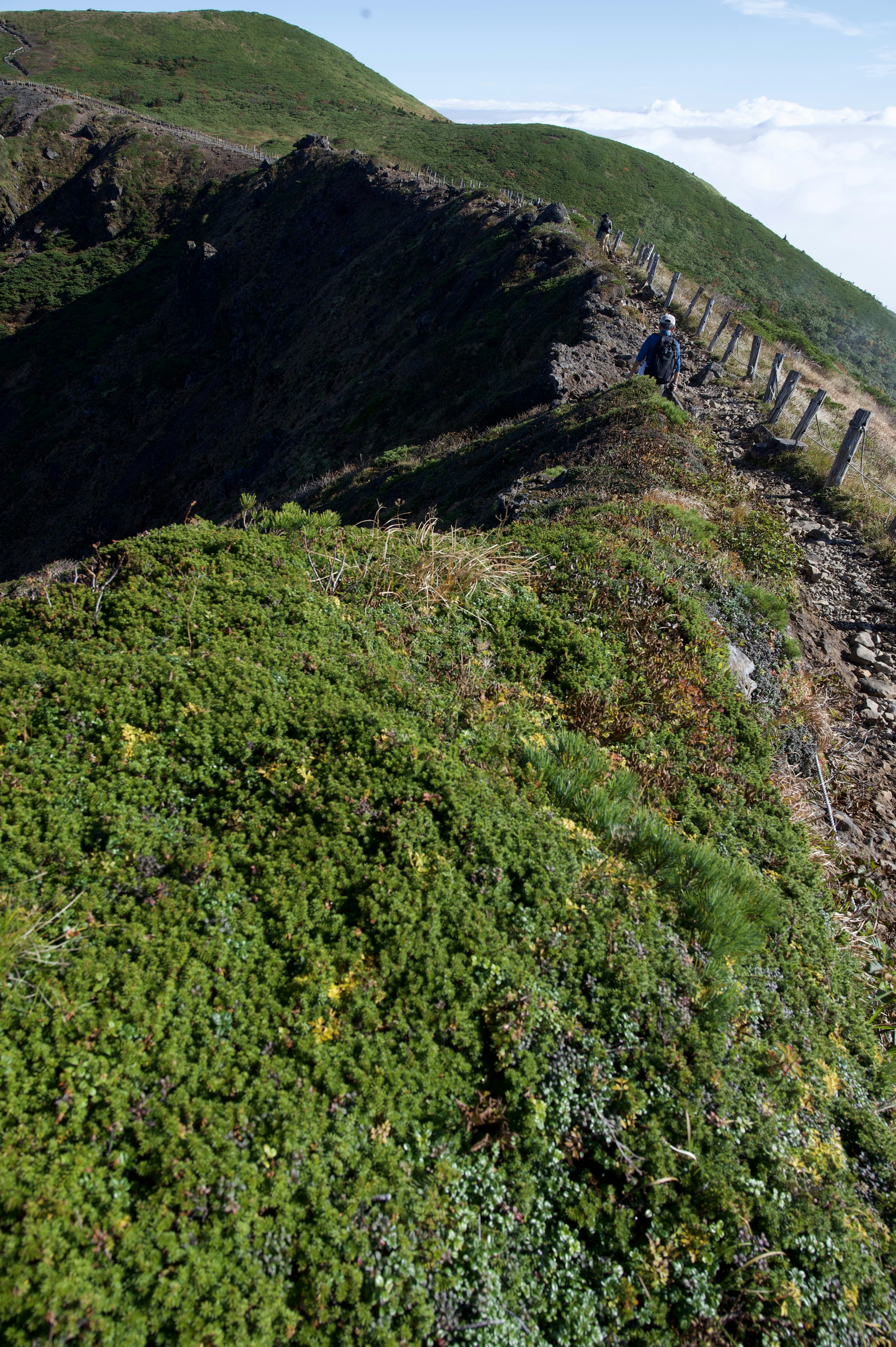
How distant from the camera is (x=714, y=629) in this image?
25.9 feet

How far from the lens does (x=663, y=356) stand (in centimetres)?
1527

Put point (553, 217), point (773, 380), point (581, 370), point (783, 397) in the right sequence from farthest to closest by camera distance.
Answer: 1. point (553, 217)
2. point (581, 370)
3. point (773, 380)
4. point (783, 397)

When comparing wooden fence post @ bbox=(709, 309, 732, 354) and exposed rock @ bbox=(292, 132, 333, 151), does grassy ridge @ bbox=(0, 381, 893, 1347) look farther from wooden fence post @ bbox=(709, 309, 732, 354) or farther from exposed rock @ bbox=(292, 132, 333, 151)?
exposed rock @ bbox=(292, 132, 333, 151)

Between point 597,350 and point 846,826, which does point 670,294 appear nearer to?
point 597,350

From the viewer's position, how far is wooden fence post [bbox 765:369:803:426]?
15953 millimetres

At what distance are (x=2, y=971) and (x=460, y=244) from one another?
37.8 metres

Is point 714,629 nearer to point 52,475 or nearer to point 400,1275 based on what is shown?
point 400,1275

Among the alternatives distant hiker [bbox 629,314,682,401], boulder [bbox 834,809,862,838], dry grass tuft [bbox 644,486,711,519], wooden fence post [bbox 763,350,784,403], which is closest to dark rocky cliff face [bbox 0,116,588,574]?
distant hiker [bbox 629,314,682,401]

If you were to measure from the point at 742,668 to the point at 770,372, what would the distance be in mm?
14736

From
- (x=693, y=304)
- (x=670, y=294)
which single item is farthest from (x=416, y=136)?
(x=670, y=294)

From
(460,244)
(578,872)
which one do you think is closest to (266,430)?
(460,244)

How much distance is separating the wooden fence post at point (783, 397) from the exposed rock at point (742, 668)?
10.8 m

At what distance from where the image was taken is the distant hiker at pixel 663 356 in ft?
49.4

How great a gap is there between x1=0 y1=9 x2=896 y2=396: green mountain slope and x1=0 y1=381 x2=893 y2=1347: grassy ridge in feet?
111
